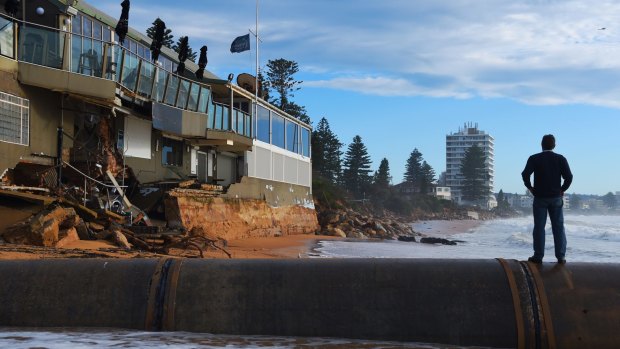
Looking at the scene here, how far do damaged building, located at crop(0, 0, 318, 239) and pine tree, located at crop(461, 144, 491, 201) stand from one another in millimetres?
144006

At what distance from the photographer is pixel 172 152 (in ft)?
82.5

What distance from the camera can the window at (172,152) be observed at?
80.3 ft

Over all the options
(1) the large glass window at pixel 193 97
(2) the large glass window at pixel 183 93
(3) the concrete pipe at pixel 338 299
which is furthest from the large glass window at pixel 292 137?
(3) the concrete pipe at pixel 338 299

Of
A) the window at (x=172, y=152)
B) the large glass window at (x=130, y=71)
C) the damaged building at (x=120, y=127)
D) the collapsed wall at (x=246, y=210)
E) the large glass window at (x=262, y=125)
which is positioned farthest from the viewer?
the large glass window at (x=262, y=125)

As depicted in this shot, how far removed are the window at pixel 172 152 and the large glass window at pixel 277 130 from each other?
8.00 metres

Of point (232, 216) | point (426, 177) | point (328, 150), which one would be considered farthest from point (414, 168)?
point (232, 216)

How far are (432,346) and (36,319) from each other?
13.3ft

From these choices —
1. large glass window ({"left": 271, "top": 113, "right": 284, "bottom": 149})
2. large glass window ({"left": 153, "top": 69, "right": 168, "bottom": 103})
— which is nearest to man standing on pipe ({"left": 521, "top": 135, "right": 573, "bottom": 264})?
large glass window ({"left": 153, "top": 69, "right": 168, "bottom": 103})

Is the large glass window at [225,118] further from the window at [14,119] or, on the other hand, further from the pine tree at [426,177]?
the pine tree at [426,177]

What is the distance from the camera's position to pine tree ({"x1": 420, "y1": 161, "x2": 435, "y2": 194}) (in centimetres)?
15638

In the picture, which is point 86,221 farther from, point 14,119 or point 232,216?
point 232,216

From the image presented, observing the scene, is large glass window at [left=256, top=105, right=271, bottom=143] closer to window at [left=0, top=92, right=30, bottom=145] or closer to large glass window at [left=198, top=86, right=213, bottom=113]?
large glass window at [left=198, top=86, right=213, bottom=113]

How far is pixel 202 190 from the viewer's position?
910 inches

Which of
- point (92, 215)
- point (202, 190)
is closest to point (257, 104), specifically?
point (202, 190)
